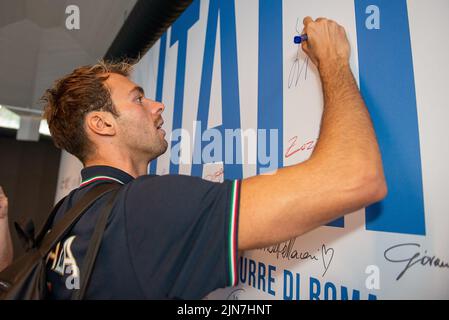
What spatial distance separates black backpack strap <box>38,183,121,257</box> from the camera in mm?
619

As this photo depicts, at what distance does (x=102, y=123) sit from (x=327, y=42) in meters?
0.68

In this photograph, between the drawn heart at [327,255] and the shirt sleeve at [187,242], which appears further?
the drawn heart at [327,255]

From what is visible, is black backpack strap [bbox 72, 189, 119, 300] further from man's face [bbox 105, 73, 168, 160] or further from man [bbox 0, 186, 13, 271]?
man [bbox 0, 186, 13, 271]

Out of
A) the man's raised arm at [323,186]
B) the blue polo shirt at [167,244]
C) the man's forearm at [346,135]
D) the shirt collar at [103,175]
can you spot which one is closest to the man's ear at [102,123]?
the shirt collar at [103,175]

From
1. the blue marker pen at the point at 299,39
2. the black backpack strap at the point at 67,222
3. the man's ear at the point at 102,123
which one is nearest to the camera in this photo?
the black backpack strap at the point at 67,222

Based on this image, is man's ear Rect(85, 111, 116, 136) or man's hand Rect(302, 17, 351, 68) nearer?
man's hand Rect(302, 17, 351, 68)

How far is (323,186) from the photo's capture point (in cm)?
50
